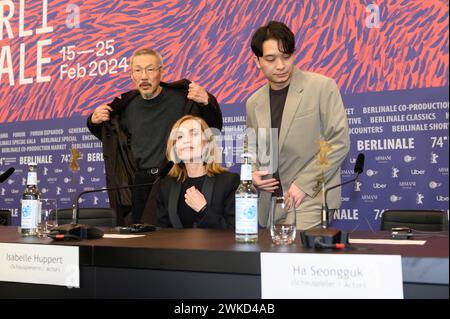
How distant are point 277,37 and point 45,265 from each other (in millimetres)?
1859

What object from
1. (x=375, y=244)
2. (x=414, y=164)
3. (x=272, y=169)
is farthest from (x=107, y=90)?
(x=375, y=244)

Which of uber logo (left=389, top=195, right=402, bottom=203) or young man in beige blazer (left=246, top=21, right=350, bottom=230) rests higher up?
young man in beige blazer (left=246, top=21, right=350, bottom=230)

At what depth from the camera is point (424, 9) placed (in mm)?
3514

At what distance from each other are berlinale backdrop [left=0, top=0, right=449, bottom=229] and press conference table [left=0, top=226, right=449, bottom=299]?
148 centimetres

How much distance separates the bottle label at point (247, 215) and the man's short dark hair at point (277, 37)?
157cm

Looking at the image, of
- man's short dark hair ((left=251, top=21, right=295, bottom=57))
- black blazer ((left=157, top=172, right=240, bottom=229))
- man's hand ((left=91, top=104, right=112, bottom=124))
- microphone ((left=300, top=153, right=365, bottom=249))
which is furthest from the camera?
man's hand ((left=91, top=104, right=112, bottom=124))

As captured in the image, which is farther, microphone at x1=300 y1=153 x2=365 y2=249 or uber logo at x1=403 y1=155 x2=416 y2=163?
uber logo at x1=403 y1=155 x2=416 y2=163

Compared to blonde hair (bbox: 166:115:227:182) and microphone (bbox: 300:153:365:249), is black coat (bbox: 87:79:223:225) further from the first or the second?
microphone (bbox: 300:153:365:249)

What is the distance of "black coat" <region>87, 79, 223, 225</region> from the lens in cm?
381

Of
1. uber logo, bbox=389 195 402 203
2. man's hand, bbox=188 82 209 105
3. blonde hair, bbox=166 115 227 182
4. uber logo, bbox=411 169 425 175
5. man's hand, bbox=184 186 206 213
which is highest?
man's hand, bbox=188 82 209 105

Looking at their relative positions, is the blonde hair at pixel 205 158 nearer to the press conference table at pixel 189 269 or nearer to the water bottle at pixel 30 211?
the water bottle at pixel 30 211

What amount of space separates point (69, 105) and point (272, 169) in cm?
248

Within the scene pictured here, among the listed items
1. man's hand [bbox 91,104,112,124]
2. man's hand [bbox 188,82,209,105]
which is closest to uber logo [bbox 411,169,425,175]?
man's hand [bbox 188,82,209,105]

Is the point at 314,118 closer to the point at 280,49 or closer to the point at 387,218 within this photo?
the point at 280,49
